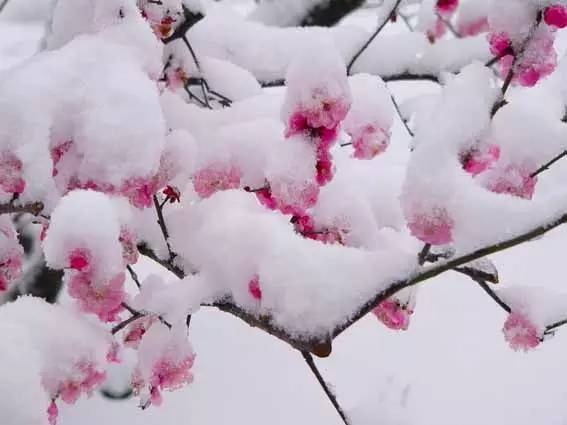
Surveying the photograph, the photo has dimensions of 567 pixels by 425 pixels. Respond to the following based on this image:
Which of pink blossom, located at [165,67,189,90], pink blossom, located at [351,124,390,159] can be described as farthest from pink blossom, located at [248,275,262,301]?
pink blossom, located at [165,67,189,90]

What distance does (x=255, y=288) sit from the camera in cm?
73

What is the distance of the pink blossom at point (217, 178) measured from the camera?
3.06 feet

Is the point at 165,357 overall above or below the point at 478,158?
below

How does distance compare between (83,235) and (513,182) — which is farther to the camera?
(513,182)

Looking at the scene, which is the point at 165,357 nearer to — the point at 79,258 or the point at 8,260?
the point at 79,258

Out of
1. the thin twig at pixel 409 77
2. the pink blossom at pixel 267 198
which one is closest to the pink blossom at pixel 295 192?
the pink blossom at pixel 267 198

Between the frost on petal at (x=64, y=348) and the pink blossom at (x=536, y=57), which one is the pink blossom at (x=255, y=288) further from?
the pink blossom at (x=536, y=57)

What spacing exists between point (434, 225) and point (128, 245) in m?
0.40

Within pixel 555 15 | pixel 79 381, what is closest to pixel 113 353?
pixel 79 381

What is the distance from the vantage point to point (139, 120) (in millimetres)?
700

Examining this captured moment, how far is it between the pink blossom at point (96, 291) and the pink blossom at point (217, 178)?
0.25 metres

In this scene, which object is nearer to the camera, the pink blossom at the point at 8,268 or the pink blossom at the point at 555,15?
the pink blossom at the point at 555,15

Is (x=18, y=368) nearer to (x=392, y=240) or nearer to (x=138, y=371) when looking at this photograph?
(x=138, y=371)

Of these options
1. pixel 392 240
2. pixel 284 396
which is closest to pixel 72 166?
pixel 392 240
